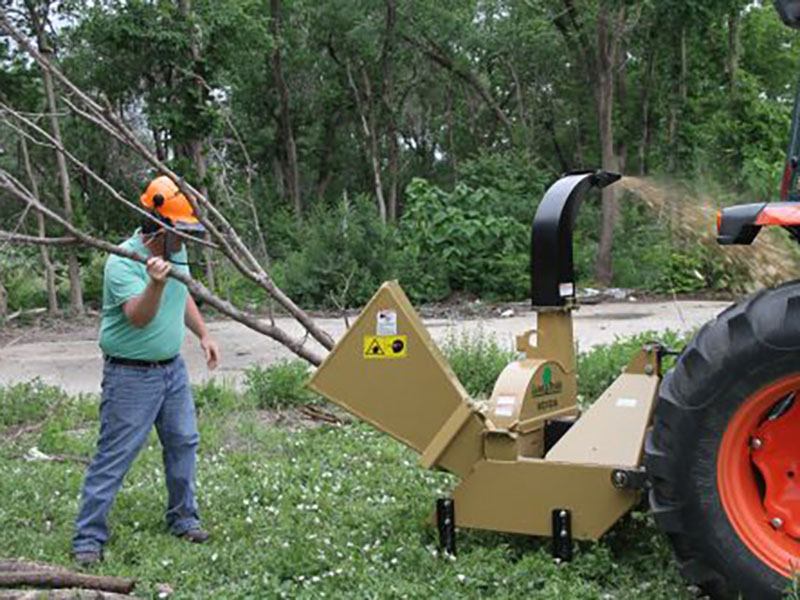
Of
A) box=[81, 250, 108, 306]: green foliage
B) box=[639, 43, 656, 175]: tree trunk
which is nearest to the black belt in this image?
box=[81, 250, 108, 306]: green foliage

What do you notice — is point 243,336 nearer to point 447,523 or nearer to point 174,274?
point 174,274

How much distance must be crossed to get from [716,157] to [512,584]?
1797 cm

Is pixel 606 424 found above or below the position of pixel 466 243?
below

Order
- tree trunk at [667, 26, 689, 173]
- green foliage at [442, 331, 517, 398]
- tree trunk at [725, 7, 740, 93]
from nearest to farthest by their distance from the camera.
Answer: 1. green foliage at [442, 331, 517, 398]
2. tree trunk at [725, 7, 740, 93]
3. tree trunk at [667, 26, 689, 173]

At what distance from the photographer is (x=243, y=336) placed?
15180 millimetres

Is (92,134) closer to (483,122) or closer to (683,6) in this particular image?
(683,6)

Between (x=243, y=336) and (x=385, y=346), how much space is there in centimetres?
1063

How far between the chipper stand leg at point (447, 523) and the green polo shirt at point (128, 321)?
1568mm

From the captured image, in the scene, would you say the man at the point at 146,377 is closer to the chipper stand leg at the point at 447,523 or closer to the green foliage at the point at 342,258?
the chipper stand leg at the point at 447,523

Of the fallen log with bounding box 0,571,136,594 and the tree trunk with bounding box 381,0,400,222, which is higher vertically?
the tree trunk with bounding box 381,0,400,222

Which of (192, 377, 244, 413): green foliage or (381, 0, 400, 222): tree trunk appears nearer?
(192, 377, 244, 413): green foliage

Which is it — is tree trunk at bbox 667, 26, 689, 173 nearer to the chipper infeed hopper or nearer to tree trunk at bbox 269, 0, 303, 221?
tree trunk at bbox 269, 0, 303, 221

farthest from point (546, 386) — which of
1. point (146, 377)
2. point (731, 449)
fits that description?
point (146, 377)

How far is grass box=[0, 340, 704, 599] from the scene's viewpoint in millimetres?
4379
